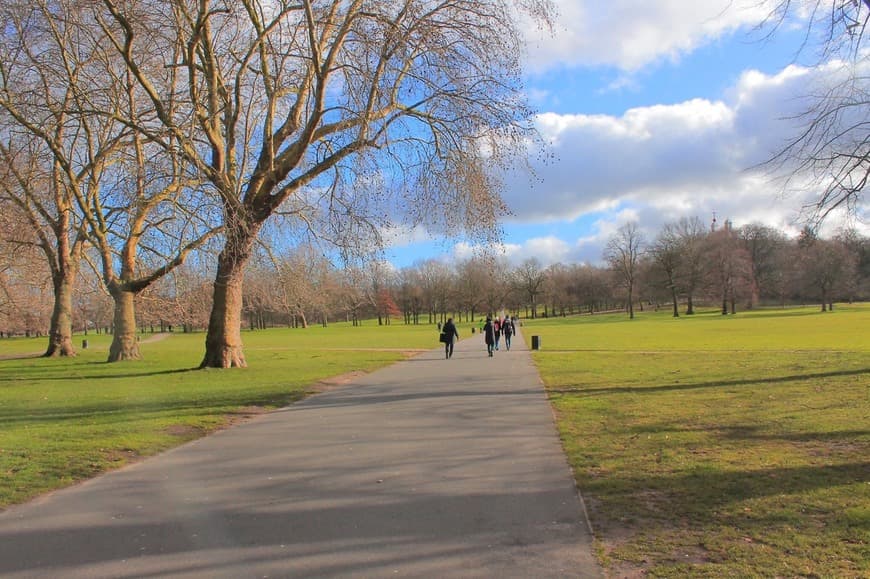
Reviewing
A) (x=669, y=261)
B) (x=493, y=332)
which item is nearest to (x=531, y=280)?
(x=669, y=261)

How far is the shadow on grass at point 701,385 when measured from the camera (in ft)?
42.7

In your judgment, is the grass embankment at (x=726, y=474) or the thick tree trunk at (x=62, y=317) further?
the thick tree trunk at (x=62, y=317)

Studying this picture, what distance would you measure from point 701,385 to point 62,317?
2987 centimetres

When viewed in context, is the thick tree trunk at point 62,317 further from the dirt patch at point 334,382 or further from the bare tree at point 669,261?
the bare tree at point 669,261

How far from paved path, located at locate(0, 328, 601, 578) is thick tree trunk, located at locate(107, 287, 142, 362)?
17911 mm

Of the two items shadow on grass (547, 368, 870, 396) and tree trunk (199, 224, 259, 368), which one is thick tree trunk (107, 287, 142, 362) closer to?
tree trunk (199, 224, 259, 368)

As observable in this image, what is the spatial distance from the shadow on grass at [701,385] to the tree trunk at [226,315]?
980cm

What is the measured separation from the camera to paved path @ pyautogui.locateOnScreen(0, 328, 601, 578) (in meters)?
4.08

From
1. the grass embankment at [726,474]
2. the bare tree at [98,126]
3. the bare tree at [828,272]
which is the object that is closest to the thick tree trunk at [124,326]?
the bare tree at [98,126]

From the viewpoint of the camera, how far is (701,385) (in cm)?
1370

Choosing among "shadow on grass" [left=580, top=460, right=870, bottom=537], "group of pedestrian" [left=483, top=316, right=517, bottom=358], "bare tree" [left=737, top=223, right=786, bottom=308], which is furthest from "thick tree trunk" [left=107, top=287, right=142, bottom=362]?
"bare tree" [left=737, top=223, right=786, bottom=308]

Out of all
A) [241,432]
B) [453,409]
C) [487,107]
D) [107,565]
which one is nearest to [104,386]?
[241,432]

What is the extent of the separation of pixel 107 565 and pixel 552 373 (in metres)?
14.1

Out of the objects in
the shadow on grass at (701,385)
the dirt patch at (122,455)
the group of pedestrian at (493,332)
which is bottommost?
the shadow on grass at (701,385)
